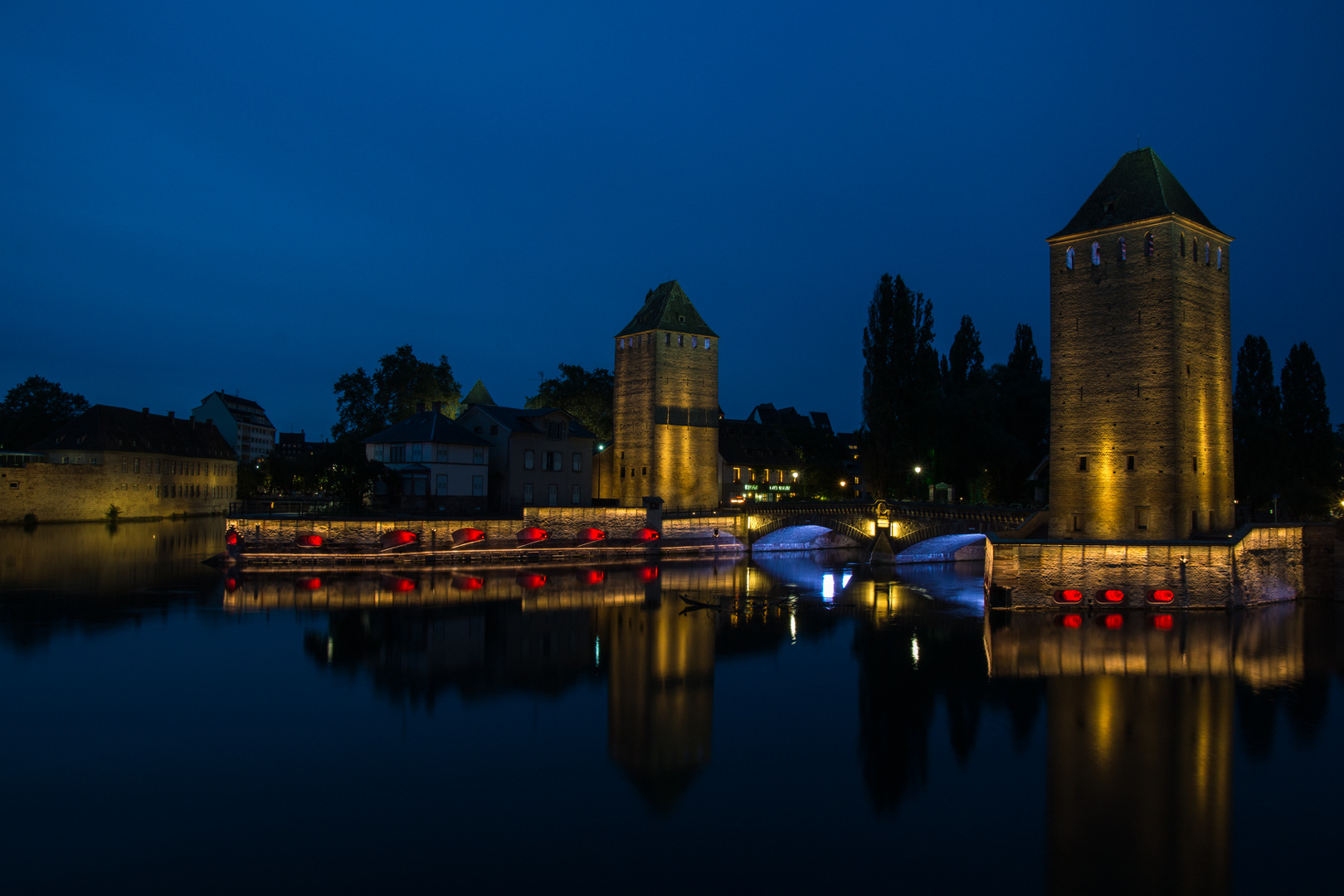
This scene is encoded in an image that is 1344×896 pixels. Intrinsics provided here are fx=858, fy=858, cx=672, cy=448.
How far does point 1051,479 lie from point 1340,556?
28.5ft

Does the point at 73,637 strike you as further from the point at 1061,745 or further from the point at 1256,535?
the point at 1256,535

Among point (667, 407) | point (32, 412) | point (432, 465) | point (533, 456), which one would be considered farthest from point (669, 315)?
point (32, 412)

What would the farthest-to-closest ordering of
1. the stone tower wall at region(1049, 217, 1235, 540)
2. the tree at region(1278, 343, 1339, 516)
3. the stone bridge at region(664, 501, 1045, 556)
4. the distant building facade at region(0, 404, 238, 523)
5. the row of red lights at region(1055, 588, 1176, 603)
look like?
the distant building facade at region(0, 404, 238, 523), the tree at region(1278, 343, 1339, 516), the stone bridge at region(664, 501, 1045, 556), the stone tower wall at region(1049, 217, 1235, 540), the row of red lights at region(1055, 588, 1176, 603)

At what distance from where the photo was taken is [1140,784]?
12594 mm

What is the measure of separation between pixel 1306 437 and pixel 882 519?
2300cm

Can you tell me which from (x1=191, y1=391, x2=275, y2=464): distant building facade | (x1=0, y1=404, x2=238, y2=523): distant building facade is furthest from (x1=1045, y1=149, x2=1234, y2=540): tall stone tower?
(x1=191, y1=391, x2=275, y2=464): distant building facade

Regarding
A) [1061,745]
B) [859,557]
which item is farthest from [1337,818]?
[859,557]

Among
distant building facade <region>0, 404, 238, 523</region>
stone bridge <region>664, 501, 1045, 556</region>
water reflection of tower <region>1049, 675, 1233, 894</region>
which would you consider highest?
distant building facade <region>0, 404, 238, 523</region>

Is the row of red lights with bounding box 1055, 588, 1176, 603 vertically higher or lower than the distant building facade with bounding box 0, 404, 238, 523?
lower

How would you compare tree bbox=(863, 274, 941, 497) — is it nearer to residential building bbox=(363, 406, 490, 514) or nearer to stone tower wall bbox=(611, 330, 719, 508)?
stone tower wall bbox=(611, 330, 719, 508)

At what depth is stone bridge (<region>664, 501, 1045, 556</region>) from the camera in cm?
3197

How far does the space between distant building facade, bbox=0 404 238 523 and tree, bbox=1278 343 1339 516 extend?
6741 cm

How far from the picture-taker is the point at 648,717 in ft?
53.1

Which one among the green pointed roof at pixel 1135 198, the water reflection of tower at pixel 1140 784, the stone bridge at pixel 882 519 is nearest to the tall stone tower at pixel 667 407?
the stone bridge at pixel 882 519
